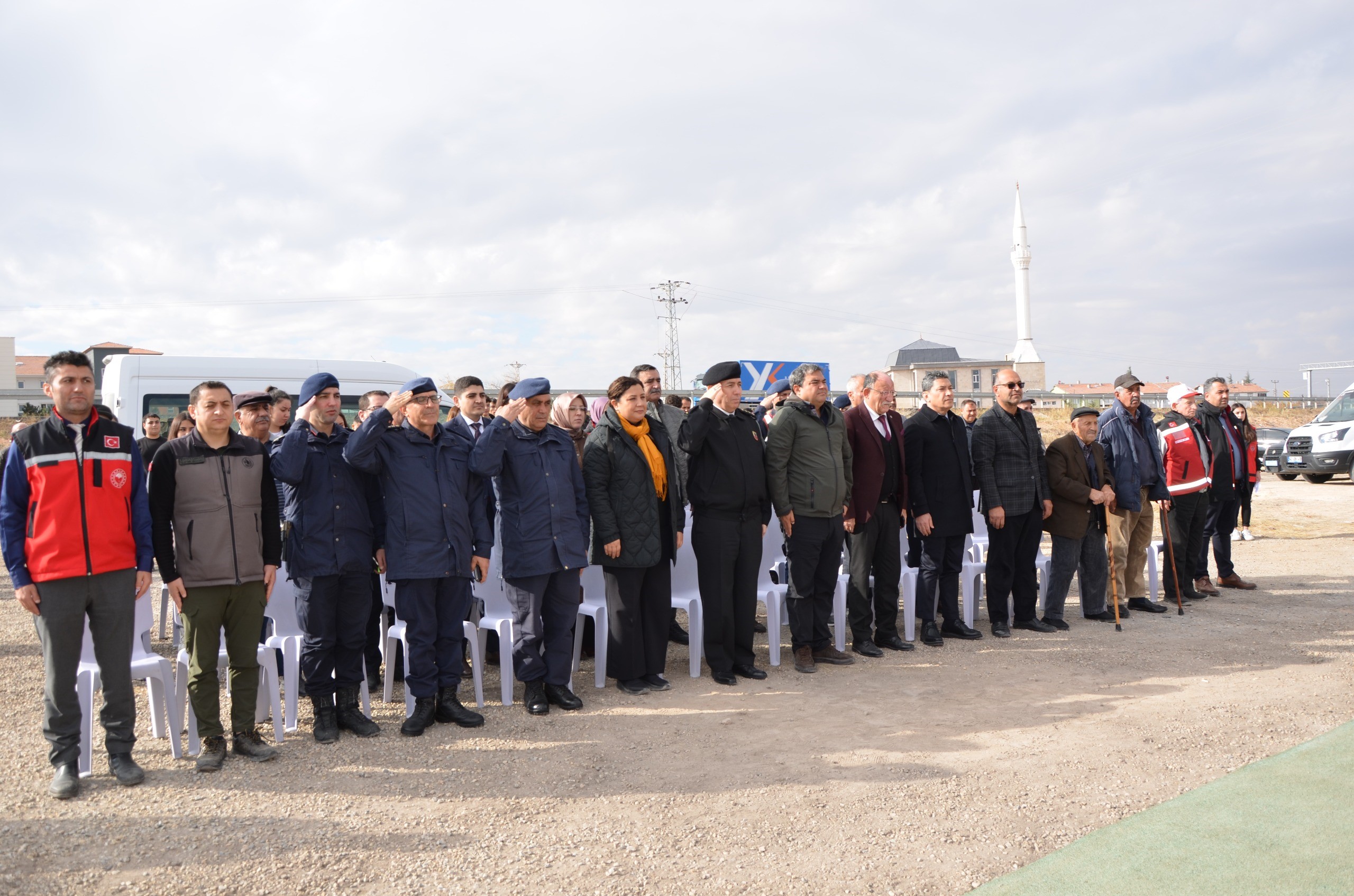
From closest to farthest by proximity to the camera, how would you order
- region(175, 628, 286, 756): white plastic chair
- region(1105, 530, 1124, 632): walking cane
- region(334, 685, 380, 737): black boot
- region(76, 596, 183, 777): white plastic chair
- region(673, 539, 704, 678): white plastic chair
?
1. region(76, 596, 183, 777): white plastic chair
2. region(175, 628, 286, 756): white plastic chair
3. region(334, 685, 380, 737): black boot
4. region(673, 539, 704, 678): white plastic chair
5. region(1105, 530, 1124, 632): walking cane

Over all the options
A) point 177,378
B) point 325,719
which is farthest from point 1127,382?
point 177,378

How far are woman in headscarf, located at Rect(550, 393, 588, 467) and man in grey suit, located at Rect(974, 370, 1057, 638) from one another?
9.70 ft

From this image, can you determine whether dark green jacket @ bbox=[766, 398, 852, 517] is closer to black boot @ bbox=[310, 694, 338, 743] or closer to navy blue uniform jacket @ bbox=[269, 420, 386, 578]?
navy blue uniform jacket @ bbox=[269, 420, 386, 578]

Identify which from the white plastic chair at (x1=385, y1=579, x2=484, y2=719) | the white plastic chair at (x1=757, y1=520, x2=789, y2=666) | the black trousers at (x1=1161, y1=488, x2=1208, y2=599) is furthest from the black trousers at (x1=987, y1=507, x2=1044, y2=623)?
the white plastic chair at (x1=385, y1=579, x2=484, y2=719)

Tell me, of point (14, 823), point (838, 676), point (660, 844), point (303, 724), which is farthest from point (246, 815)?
point (838, 676)

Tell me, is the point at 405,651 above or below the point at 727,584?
below

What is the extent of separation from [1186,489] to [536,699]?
6.11 m

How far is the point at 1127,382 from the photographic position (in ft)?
24.7

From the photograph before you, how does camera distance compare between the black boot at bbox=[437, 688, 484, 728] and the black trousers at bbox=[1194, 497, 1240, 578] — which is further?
the black trousers at bbox=[1194, 497, 1240, 578]

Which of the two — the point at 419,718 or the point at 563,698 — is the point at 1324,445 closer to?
the point at 563,698

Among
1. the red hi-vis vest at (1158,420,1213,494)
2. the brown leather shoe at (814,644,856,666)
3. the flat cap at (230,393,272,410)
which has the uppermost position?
the flat cap at (230,393,272,410)

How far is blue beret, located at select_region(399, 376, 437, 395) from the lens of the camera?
186 inches

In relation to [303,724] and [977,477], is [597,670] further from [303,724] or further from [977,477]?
[977,477]

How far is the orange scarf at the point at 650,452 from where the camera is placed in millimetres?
5434
